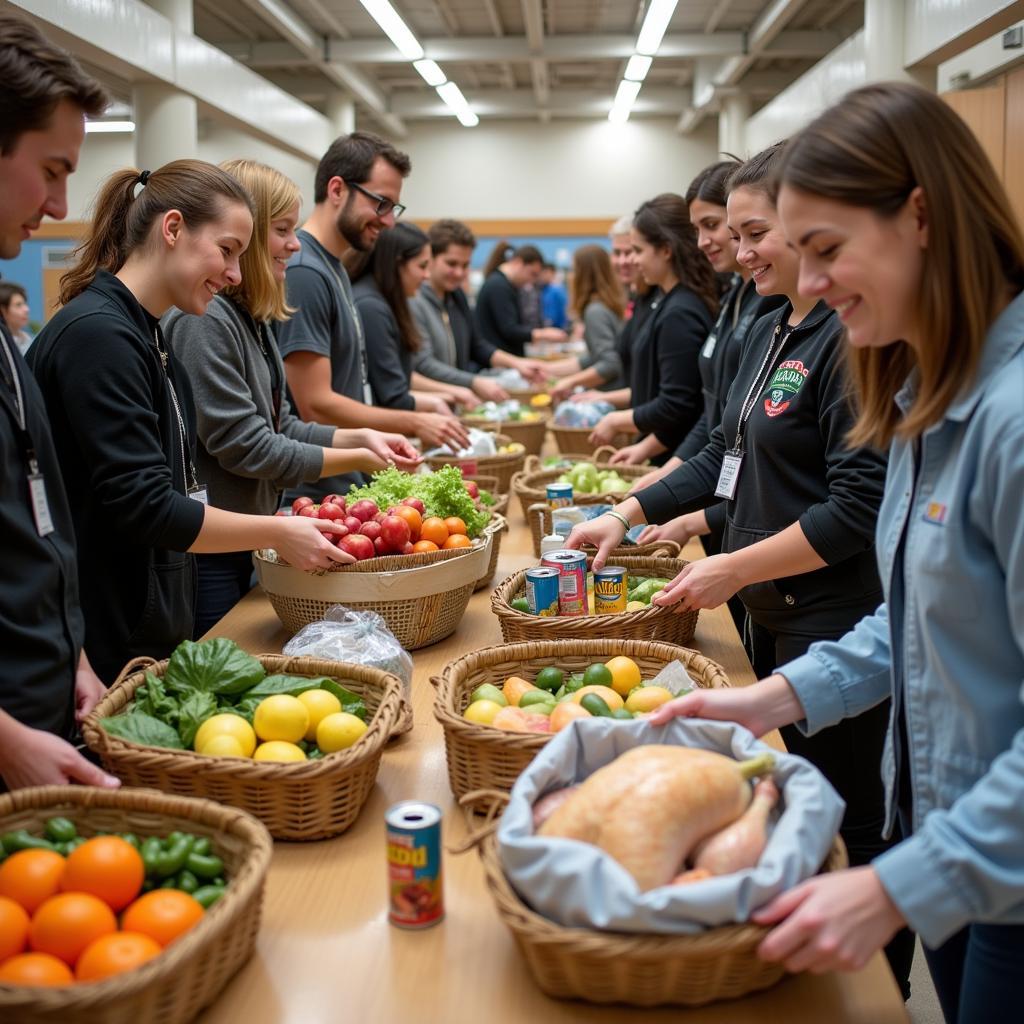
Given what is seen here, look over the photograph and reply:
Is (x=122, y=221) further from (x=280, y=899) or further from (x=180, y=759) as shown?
(x=280, y=899)

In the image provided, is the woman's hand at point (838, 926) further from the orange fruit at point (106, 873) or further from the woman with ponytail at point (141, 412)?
the woman with ponytail at point (141, 412)

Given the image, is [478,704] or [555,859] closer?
[555,859]

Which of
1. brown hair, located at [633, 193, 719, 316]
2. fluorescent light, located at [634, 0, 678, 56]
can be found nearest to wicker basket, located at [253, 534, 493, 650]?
brown hair, located at [633, 193, 719, 316]

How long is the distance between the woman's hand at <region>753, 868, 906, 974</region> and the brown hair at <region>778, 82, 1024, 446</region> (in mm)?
527

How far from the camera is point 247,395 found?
107 inches

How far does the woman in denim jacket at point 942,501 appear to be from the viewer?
43.1 inches

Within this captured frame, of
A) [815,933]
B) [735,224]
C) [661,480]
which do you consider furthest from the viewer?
[661,480]

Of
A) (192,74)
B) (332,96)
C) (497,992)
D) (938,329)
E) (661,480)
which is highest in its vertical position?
(332,96)

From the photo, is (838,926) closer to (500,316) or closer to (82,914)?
→ (82,914)

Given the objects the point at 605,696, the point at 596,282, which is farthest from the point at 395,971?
the point at 596,282

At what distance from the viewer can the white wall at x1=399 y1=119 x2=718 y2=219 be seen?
59.0 ft

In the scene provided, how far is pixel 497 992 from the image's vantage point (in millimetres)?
1242

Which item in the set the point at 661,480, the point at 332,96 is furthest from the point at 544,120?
the point at 661,480

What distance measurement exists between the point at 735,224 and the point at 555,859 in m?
1.68
